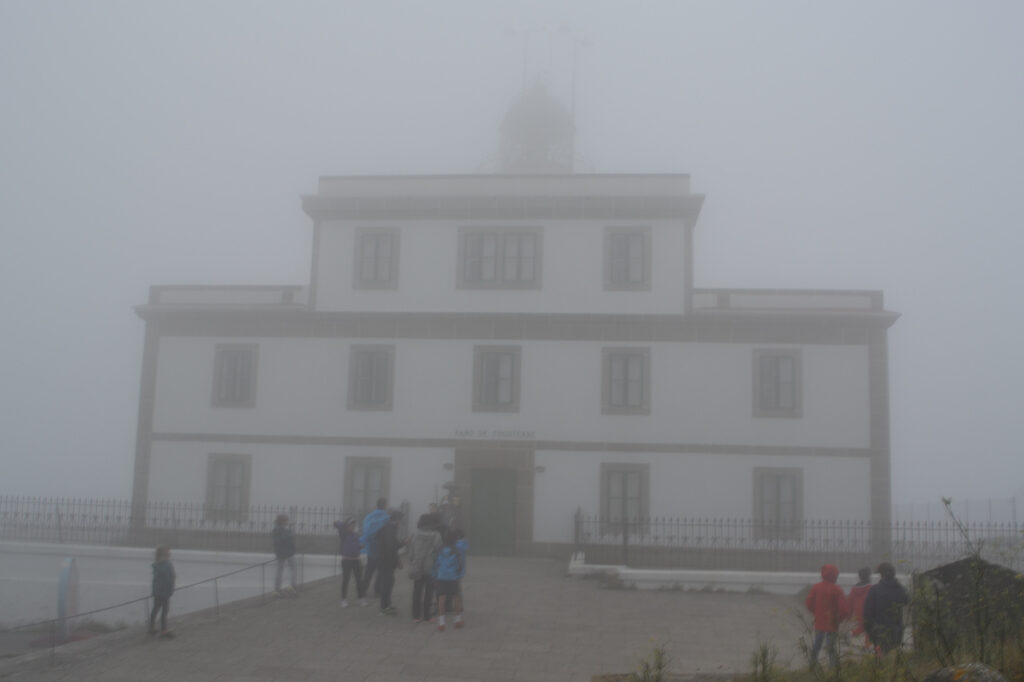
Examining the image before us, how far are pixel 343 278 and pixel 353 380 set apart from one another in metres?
2.81

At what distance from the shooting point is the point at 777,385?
1012 inches

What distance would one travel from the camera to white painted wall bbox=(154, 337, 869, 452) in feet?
83.8

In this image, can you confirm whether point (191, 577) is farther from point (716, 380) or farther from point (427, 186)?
point (716, 380)

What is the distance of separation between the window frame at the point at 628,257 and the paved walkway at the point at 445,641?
9569 mm

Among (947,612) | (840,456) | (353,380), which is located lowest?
(947,612)

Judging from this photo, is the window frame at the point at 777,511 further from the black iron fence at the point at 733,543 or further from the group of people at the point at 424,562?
the group of people at the point at 424,562

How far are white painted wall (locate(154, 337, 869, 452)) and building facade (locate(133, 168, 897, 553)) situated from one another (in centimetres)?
6

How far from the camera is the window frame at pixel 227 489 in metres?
26.4

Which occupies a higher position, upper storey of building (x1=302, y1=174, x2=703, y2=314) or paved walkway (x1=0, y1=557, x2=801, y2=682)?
upper storey of building (x1=302, y1=174, x2=703, y2=314)

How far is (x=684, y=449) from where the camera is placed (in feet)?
84.1

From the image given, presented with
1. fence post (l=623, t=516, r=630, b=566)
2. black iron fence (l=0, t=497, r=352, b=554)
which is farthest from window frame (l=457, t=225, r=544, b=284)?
black iron fence (l=0, t=497, r=352, b=554)

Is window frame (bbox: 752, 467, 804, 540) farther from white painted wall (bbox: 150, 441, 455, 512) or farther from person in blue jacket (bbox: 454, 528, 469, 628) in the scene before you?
person in blue jacket (bbox: 454, 528, 469, 628)

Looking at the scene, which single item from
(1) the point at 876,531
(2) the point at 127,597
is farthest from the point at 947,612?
(2) the point at 127,597

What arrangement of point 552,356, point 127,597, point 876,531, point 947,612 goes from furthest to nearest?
1. point 552,356
2. point 876,531
3. point 127,597
4. point 947,612
